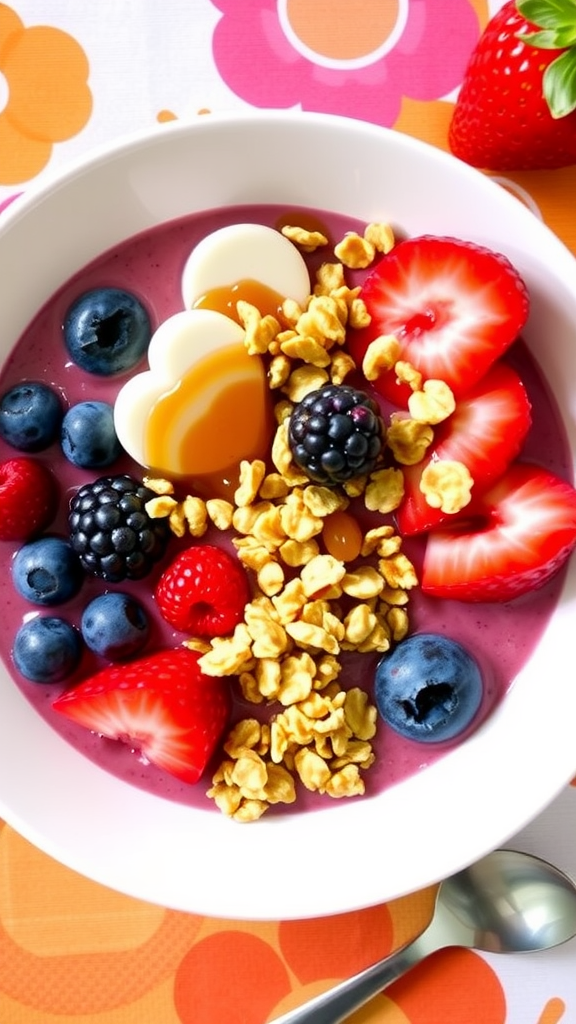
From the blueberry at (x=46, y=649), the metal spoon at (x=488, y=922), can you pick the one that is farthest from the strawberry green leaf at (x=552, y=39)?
the metal spoon at (x=488, y=922)

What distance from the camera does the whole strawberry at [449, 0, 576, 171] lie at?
110cm

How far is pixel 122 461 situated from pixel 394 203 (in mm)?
A: 470

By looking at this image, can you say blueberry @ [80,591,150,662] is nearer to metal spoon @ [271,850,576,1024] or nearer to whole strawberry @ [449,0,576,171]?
metal spoon @ [271,850,576,1024]

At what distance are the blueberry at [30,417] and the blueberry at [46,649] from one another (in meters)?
0.22

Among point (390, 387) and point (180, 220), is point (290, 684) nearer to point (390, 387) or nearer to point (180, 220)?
point (390, 387)

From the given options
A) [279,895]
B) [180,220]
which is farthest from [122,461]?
[279,895]

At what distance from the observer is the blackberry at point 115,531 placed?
1.13 m

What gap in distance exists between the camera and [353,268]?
1.23 metres

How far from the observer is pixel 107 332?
120 centimetres

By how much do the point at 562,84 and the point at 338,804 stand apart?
0.91 meters

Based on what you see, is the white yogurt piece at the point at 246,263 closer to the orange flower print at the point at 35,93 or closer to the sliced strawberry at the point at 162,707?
the orange flower print at the point at 35,93

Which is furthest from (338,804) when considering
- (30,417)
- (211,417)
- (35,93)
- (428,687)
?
(35,93)

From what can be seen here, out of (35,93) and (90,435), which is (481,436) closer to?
(90,435)

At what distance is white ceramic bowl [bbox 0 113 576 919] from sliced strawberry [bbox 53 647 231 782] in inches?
3.7
